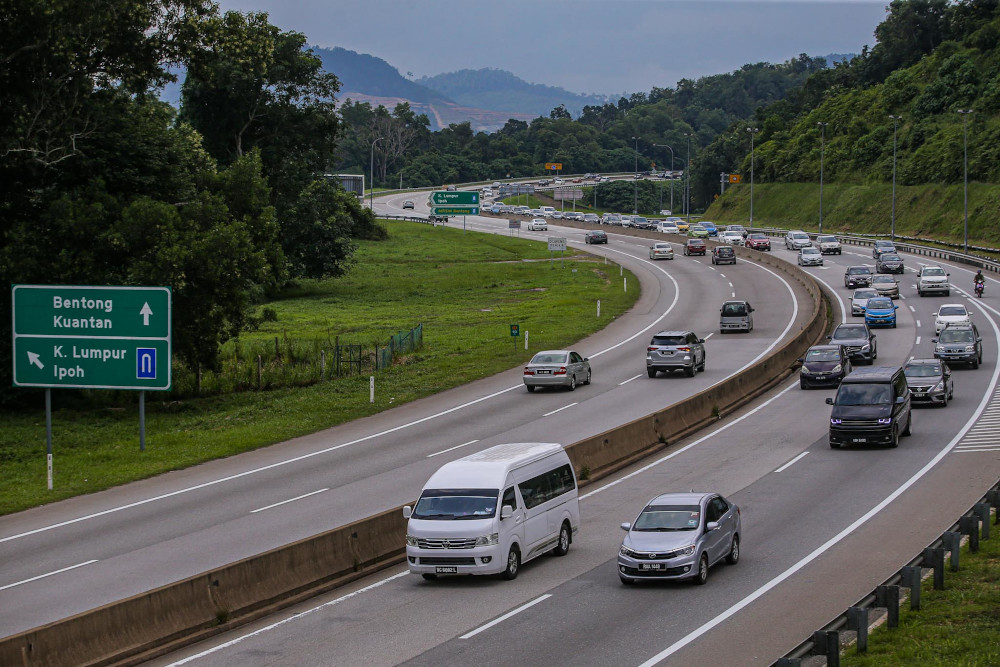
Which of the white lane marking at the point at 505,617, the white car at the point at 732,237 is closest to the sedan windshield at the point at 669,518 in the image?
the white lane marking at the point at 505,617

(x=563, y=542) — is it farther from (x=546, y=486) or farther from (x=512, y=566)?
(x=512, y=566)

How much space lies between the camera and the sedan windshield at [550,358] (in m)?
43.6

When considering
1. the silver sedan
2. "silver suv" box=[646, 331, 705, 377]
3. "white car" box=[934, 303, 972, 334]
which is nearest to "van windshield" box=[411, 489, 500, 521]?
the silver sedan

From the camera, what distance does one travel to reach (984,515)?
820 inches

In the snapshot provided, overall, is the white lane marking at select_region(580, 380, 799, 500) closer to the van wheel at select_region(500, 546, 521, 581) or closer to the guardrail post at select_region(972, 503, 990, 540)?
the van wheel at select_region(500, 546, 521, 581)

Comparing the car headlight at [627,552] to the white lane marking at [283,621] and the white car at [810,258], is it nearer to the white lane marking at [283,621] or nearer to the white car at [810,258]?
the white lane marking at [283,621]

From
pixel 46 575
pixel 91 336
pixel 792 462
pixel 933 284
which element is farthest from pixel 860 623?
pixel 933 284

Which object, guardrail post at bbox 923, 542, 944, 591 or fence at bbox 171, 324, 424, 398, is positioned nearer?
guardrail post at bbox 923, 542, 944, 591

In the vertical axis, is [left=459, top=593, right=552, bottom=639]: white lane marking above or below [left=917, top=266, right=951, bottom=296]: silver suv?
below

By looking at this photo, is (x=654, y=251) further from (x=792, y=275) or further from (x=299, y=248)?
(x=299, y=248)

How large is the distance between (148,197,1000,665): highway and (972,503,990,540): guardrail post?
1.34 metres

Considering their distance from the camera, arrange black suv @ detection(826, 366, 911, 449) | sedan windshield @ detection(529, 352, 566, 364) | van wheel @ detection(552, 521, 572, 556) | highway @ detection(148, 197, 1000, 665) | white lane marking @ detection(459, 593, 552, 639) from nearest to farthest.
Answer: highway @ detection(148, 197, 1000, 665), white lane marking @ detection(459, 593, 552, 639), van wheel @ detection(552, 521, 572, 556), black suv @ detection(826, 366, 911, 449), sedan windshield @ detection(529, 352, 566, 364)

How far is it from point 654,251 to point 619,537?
248 feet

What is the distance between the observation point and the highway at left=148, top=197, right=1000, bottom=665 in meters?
16.6
